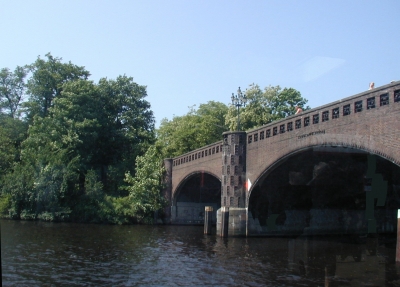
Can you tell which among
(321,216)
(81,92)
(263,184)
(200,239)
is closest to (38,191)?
(81,92)

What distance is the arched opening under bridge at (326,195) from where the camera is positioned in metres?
31.4

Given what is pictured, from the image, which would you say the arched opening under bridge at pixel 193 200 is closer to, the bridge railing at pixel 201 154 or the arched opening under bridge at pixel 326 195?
the bridge railing at pixel 201 154

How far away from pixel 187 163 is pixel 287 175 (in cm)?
1470

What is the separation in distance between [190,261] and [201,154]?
1997 centimetres

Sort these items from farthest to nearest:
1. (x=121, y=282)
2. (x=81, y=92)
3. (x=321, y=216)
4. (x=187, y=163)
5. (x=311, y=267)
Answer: (x=81, y=92)
(x=187, y=163)
(x=321, y=216)
(x=311, y=267)
(x=121, y=282)

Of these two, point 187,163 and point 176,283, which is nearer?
point 176,283

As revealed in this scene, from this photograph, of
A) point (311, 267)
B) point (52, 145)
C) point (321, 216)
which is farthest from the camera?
point (52, 145)

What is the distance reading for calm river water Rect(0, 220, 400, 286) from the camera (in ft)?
59.1

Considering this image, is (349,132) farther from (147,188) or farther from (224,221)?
(147,188)

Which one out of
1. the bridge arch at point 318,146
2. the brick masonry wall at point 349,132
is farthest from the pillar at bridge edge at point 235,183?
the brick masonry wall at point 349,132

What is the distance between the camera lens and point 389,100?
19922 millimetres

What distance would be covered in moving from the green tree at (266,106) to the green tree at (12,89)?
94.8ft

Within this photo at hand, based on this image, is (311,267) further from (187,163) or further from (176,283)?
(187,163)

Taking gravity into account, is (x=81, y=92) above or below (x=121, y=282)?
above
